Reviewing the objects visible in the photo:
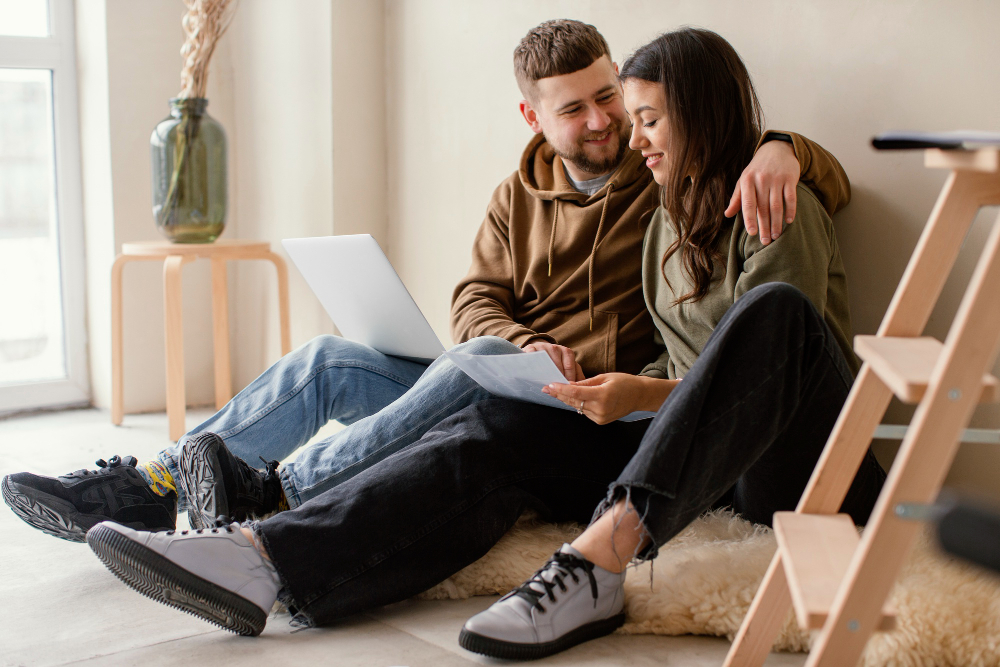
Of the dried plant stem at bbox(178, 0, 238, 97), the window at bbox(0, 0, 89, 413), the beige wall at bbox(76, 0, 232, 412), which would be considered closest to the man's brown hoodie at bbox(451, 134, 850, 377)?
the dried plant stem at bbox(178, 0, 238, 97)

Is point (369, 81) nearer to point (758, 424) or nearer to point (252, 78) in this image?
point (252, 78)

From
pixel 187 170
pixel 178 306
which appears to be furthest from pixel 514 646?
pixel 187 170

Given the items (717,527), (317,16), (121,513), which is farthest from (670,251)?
(317,16)

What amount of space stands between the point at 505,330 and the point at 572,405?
42 cm

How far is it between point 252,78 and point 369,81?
487mm

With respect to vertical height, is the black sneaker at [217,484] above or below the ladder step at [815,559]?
below

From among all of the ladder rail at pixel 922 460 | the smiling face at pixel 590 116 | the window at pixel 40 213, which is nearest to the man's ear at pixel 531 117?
the smiling face at pixel 590 116

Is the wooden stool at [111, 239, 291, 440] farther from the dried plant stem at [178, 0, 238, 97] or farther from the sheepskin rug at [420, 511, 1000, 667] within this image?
the sheepskin rug at [420, 511, 1000, 667]

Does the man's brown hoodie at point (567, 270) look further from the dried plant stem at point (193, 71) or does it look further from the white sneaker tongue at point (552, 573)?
the dried plant stem at point (193, 71)

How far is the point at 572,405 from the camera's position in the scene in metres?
1.15

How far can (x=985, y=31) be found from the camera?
1.24 meters

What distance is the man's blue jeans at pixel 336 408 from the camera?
1298 mm

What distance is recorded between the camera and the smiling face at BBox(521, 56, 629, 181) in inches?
62.6

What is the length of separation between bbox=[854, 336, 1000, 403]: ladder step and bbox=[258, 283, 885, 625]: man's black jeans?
18 centimetres
